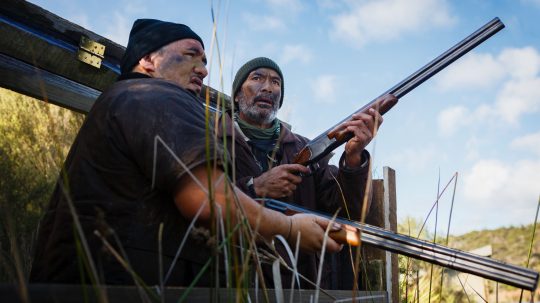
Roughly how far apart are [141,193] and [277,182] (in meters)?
1.84

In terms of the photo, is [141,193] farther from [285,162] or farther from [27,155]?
[27,155]

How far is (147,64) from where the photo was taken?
2695mm

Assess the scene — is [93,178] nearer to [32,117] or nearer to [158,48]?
[158,48]

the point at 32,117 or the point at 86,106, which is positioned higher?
the point at 32,117

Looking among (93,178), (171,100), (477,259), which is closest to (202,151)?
(171,100)

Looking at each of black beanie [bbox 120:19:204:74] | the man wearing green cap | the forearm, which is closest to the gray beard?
the man wearing green cap

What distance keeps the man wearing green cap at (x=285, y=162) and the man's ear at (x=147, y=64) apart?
0.97 metres

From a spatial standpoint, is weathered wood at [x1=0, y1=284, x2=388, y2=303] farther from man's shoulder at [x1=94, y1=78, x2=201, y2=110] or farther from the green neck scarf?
the green neck scarf

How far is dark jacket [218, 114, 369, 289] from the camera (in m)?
3.97

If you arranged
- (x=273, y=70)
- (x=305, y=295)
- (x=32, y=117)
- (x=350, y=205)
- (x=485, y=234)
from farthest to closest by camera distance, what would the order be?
(x=485, y=234) < (x=32, y=117) < (x=273, y=70) < (x=350, y=205) < (x=305, y=295)

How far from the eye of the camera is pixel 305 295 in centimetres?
192

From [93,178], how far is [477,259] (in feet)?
4.83

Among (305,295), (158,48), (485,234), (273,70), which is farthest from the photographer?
(485,234)

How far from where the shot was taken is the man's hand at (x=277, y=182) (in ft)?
11.8
